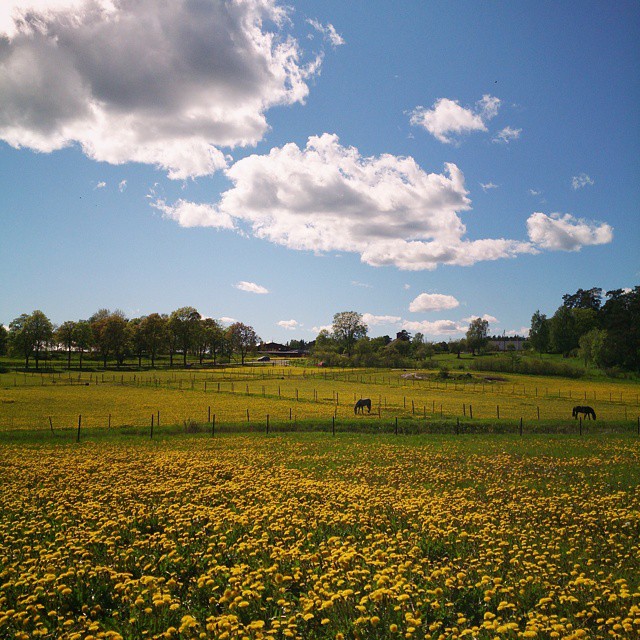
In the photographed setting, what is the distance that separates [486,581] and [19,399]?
212ft

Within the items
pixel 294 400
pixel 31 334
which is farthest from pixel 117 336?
pixel 294 400

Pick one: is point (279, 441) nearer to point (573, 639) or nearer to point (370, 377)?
point (573, 639)

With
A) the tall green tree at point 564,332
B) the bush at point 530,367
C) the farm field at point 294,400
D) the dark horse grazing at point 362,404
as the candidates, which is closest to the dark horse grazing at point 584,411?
the farm field at point 294,400

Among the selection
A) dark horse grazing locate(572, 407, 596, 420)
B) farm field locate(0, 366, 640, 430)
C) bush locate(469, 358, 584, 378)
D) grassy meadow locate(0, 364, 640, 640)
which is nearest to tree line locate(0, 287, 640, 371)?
bush locate(469, 358, 584, 378)

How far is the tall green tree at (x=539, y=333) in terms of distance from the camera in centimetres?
17562

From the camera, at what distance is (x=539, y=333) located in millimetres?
180125

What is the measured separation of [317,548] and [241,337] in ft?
559

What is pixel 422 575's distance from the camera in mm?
8820

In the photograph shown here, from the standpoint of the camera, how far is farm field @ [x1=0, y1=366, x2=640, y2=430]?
44.9 meters

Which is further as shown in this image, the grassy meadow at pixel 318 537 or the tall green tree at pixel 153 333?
the tall green tree at pixel 153 333

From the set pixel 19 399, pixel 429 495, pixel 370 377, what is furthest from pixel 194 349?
pixel 429 495

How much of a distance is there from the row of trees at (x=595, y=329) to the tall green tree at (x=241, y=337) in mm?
108629

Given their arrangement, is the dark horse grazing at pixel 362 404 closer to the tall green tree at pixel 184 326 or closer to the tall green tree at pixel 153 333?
the tall green tree at pixel 153 333

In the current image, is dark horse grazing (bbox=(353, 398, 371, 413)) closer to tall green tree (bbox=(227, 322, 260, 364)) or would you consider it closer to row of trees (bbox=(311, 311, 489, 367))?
row of trees (bbox=(311, 311, 489, 367))
